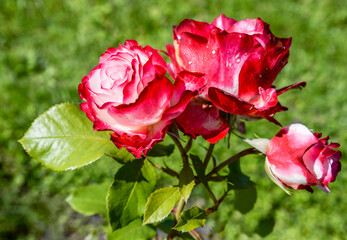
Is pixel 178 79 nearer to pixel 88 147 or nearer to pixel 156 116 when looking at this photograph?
pixel 156 116

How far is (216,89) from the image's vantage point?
0.52 m

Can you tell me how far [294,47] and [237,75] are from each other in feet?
6.66

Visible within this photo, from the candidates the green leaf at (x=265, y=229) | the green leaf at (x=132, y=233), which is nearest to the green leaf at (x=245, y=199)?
the green leaf at (x=265, y=229)

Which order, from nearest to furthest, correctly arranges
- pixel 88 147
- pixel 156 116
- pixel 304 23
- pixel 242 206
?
pixel 156 116, pixel 88 147, pixel 242 206, pixel 304 23

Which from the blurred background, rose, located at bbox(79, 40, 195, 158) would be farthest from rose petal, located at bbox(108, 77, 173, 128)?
the blurred background

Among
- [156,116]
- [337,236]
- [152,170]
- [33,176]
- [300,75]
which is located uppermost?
[156,116]

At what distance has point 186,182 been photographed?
0.62 m

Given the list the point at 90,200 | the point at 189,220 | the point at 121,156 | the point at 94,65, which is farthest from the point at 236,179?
the point at 94,65

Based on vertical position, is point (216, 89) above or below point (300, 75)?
above

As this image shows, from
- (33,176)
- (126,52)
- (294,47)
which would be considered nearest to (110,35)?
(33,176)

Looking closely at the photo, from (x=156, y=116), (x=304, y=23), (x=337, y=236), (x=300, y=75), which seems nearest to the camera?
(x=156, y=116)

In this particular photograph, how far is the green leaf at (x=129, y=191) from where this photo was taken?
62 cm

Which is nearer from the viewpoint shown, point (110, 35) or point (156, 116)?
point (156, 116)

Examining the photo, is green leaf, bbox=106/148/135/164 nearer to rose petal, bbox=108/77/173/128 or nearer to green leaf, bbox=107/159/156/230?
green leaf, bbox=107/159/156/230
